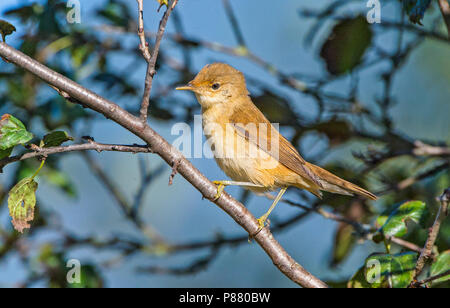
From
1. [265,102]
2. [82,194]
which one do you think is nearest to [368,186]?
[265,102]

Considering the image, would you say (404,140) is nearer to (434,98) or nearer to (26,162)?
(26,162)

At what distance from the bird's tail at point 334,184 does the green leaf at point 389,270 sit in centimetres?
71

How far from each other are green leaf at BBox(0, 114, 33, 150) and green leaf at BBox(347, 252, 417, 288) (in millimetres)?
1563

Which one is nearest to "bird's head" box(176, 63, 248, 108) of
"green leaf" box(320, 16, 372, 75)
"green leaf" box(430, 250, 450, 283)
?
"green leaf" box(320, 16, 372, 75)

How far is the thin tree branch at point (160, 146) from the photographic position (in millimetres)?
1888

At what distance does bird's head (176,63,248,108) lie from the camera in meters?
Answer: 3.48

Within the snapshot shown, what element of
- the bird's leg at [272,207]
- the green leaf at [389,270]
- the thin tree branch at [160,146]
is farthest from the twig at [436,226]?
the bird's leg at [272,207]

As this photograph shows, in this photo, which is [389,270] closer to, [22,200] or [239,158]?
[239,158]

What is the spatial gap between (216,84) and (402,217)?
5.27 feet

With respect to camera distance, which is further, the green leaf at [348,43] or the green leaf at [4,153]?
the green leaf at [348,43]

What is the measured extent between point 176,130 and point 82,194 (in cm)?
301

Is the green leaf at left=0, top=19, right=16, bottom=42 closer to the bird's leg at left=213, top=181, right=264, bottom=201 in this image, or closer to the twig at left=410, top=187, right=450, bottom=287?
the bird's leg at left=213, top=181, right=264, bottom=201

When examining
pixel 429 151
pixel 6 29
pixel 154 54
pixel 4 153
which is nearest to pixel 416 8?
pixel 429 151

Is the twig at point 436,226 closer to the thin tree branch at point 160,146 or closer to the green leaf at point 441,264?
the green leaf at point 441,264
